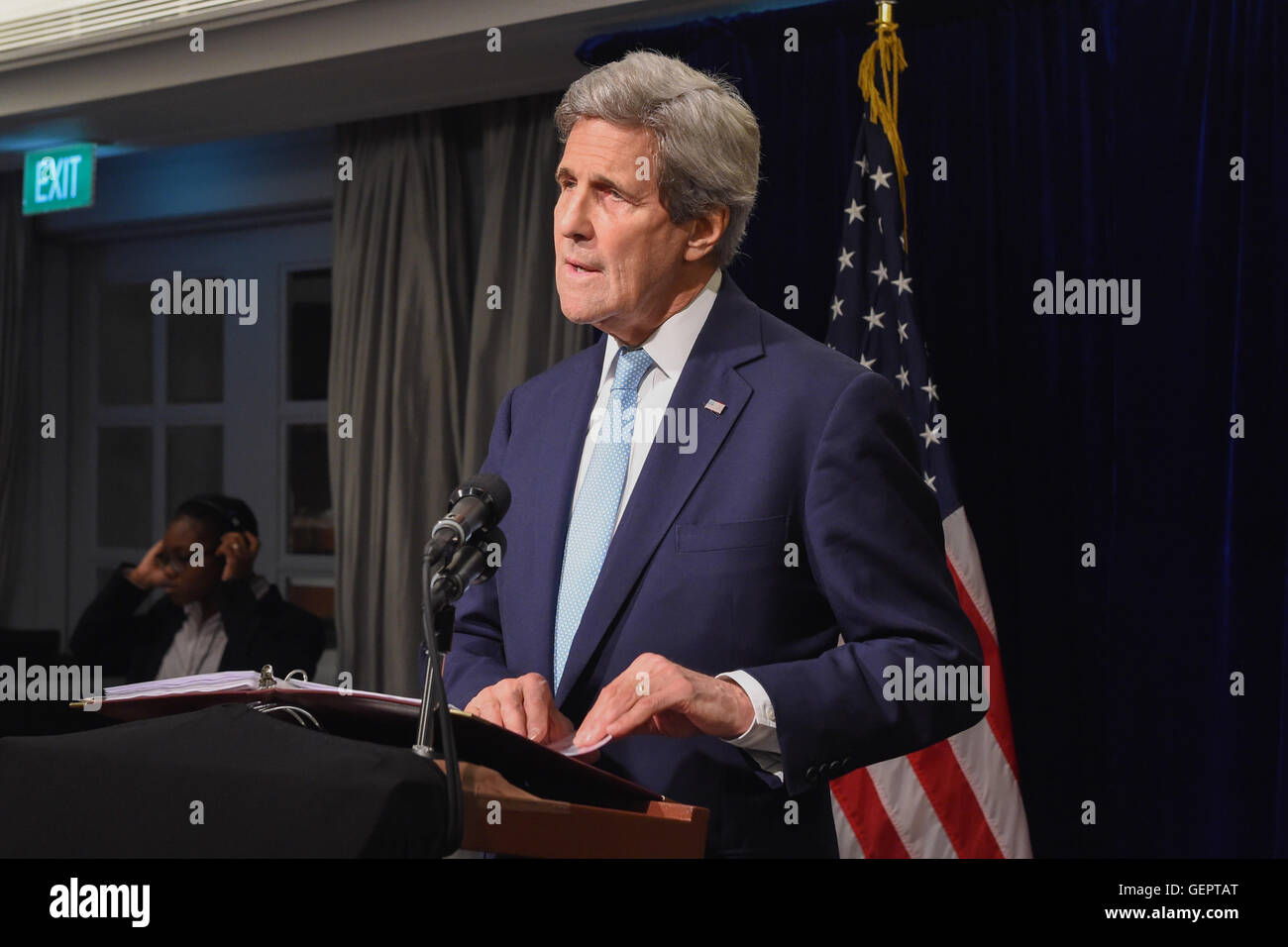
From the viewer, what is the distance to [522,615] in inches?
59.0

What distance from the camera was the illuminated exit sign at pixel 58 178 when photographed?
469cm

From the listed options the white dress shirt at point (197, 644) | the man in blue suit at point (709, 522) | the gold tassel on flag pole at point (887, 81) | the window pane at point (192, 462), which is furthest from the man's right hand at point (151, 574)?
the man in blue suit at point (709, 522)

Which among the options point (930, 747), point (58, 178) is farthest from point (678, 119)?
point (58, 178)

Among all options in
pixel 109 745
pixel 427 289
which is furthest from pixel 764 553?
pixel 427 289

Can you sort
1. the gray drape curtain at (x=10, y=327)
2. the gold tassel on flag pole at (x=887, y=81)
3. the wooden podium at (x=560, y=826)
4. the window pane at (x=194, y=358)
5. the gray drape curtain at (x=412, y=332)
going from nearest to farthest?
the wooden podium at (x=560, y=826) < the gold tassel on flag pole at (x=887, y=81) < the gray drape curtain at (x=412, y=332) < the window pane at (x=194, y=358) < the gray drape curtain at (x=10, y=327)

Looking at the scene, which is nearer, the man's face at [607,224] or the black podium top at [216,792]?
the black podium top at [216,792]

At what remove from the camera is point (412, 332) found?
14.0 feet

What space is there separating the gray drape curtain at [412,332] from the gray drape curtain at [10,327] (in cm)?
168

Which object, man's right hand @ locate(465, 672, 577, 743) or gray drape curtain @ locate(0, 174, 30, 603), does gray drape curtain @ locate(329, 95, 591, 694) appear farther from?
man's right hand @ locate(465, 672, 577, 743)

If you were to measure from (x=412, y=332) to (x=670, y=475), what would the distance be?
9.72 ft

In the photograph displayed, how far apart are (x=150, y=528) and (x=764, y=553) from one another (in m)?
4.37

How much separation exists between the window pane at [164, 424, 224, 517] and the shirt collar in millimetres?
3837

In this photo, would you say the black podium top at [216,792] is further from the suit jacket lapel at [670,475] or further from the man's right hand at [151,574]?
the man's right hand at [151,574]

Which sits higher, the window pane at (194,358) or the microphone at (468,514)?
the window pane at (194,358)
